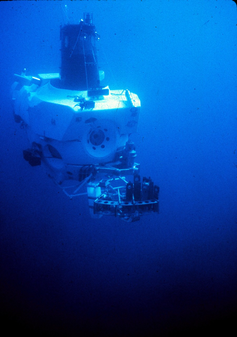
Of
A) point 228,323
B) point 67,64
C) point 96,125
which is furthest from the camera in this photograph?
point 228,323

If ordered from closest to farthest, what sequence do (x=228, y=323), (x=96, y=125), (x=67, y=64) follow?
1. (x=96, y=125)
2. (x=67, y=64)
3. (x=228, y=323)

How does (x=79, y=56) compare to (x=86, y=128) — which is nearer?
(x=86, y=128)

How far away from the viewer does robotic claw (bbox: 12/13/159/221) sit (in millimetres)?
3461

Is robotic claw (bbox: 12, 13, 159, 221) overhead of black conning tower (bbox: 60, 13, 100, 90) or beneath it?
beneath

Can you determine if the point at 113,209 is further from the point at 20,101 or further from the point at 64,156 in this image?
the point at 20,101

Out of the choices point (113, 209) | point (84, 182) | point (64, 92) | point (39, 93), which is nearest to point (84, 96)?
point (64, 92)

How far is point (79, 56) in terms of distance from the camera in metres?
3.99

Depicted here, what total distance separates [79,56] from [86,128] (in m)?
1.23

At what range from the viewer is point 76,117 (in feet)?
11.1

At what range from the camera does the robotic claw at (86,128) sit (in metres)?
3.46

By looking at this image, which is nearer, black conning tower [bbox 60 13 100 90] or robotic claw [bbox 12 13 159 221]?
robotic claw [bbox 12 13 159 221]

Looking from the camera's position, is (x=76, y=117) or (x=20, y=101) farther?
(x=20, y=101)

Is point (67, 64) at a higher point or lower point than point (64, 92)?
higher

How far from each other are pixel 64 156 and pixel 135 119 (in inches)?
46.5
